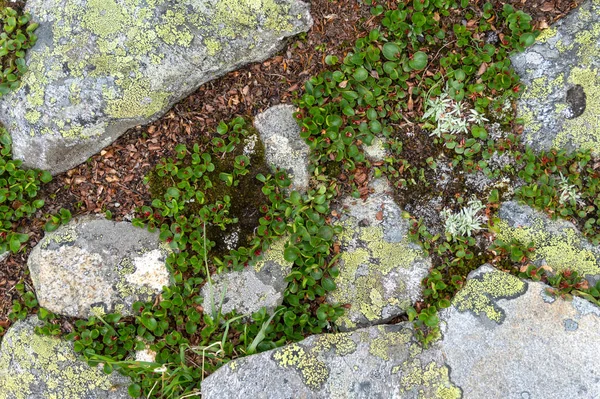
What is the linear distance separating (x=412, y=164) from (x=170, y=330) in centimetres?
243

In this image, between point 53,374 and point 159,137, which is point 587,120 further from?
point 53,374

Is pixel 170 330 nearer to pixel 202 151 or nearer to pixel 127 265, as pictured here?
pixel 127 265

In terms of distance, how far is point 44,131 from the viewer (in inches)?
154

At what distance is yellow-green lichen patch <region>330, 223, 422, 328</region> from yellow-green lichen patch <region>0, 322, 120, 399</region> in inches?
82.2

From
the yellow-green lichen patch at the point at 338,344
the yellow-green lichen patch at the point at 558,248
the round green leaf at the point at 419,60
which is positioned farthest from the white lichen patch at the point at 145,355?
the round green leaf at the point at 419,60

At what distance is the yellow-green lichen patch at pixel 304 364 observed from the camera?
3.60 metres

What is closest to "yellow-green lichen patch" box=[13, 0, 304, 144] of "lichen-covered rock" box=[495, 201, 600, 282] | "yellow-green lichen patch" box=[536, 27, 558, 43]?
"yellow-green lichen patch" box=[536, 27, 558, 43]

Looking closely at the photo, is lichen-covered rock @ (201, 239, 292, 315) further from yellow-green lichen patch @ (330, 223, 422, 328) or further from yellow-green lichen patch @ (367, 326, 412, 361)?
yellow-green lichen patch @ (367, 326, 412, 361)

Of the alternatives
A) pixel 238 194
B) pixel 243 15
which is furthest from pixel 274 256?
pixel 243 15

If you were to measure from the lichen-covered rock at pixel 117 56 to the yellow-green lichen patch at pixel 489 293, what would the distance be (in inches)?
97.7

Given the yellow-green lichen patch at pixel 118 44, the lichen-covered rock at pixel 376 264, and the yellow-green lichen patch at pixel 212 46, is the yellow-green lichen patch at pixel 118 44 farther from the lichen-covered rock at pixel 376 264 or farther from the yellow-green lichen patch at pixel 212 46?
the lichen-covered rock at pixel 376 264

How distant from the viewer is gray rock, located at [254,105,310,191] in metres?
4.02

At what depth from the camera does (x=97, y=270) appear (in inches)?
159

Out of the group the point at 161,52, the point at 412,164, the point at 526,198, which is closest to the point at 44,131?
the point at 161,52
